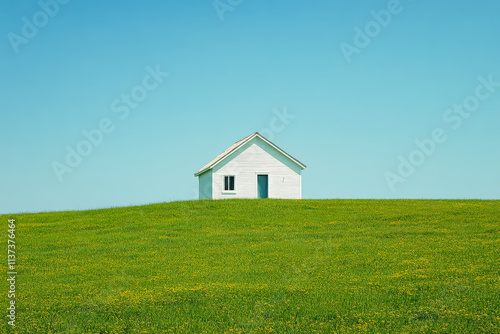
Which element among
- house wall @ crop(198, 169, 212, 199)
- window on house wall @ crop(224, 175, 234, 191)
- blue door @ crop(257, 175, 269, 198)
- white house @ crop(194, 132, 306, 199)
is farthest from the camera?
blue door @ crop(257, 175, 269, 198)

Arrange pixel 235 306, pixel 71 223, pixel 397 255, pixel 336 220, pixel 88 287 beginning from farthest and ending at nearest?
pixel 71 223
pixel 336 220
pixel 397 255
pixel 88 287
pixel 235 306

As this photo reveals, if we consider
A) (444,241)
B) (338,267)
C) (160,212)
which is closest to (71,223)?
(160,212)

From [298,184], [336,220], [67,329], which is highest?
[298,184]

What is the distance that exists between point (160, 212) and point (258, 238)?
10850 mm

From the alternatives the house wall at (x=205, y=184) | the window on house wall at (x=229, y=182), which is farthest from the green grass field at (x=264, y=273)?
the house wall at (x=205, y=184)

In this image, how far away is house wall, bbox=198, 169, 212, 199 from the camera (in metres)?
38.6

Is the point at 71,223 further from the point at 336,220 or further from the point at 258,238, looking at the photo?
the point at 336,220

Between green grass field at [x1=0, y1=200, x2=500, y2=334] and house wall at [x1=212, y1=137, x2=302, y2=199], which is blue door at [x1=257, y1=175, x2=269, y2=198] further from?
green grass field at [x1=0, y1=200, x2=500, y2=334]

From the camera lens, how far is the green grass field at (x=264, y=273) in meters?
10.0

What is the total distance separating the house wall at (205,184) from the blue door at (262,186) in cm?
415

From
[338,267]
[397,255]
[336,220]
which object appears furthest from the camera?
[336,220]

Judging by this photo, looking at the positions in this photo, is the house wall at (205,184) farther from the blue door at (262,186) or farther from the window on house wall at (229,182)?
the blue door at (262,186)

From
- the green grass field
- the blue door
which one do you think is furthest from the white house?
the green grass field

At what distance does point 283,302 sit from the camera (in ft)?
36.6
